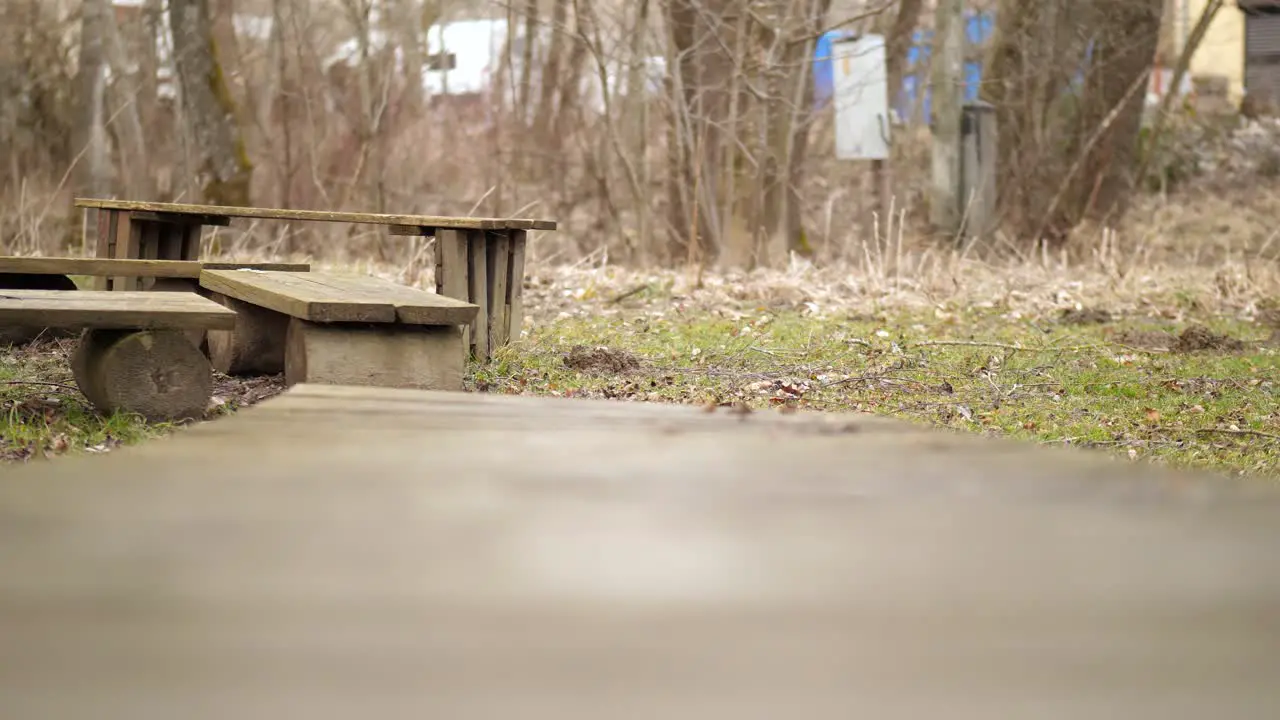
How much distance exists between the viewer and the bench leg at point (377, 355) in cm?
456

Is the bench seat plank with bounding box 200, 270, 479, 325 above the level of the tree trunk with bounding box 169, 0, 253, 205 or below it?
below

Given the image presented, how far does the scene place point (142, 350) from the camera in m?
4.55

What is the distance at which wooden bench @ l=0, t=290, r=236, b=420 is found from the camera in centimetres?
432

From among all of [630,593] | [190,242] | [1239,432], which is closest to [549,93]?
[190,242]

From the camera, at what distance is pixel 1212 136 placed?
2262 centimetres

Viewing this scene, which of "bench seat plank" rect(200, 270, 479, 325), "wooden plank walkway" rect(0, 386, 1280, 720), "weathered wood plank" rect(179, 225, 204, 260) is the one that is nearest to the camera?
"wooden plank walkway" rect(0, 386, 1280, 720)

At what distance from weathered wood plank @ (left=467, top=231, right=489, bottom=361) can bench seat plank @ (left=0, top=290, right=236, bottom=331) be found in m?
1.91

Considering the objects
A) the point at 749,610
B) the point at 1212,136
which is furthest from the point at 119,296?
the point at 1212,136

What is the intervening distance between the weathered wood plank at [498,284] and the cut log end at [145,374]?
200 centimetres

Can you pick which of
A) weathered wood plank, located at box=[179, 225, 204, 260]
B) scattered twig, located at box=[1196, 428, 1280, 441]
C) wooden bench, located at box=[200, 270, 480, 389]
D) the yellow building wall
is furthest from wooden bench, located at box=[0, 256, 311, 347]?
the yellow building wall

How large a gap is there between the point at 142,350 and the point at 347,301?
0.73 metres

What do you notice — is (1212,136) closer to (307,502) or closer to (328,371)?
(328,371)

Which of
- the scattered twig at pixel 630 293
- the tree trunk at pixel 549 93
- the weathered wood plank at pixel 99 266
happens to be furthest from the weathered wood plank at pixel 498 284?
the tree trunk at pixel 549 93

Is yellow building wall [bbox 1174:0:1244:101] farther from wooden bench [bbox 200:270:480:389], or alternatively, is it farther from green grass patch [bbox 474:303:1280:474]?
wooden bench [bbox 200:270:480:389]
